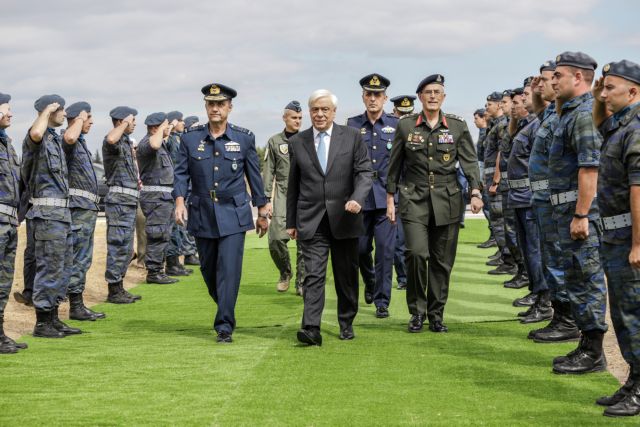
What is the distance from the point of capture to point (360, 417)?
549cm

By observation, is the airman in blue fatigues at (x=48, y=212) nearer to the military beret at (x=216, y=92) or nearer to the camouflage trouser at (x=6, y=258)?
the camouflage trouser at (x=6, y=258)

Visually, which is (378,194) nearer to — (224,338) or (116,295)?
(224,338)

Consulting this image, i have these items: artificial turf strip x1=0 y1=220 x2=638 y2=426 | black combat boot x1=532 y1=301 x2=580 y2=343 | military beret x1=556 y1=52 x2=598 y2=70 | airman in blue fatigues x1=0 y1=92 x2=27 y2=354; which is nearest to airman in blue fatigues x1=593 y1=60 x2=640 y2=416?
artificial turf strip x1=0 y1=220 x2=638 y2=426

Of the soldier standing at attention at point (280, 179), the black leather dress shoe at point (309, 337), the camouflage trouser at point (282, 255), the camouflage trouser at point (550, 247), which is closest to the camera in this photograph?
the camouflage trouser at point (550, 247)

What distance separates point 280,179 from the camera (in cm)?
1198

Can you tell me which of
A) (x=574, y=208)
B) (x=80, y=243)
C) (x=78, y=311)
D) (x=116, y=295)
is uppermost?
(x=574, y=208)

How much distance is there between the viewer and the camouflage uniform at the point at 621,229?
17.7 feet

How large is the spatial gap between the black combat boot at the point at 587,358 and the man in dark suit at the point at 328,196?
2.22 metres

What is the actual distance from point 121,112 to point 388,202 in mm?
4193

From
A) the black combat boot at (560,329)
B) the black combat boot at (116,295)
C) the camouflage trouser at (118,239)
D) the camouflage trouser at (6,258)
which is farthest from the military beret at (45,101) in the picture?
the black combat boot at (560,329)

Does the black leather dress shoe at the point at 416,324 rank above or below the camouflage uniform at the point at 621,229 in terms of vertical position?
below

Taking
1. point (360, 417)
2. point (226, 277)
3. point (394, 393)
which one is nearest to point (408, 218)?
Result: point (226, 277)

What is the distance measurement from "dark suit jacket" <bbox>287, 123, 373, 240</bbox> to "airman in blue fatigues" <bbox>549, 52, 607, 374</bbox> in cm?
182

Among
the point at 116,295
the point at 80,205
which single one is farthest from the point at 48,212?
the point at 116,295
